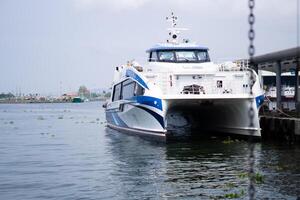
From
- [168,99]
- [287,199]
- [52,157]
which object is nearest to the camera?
[287,199]

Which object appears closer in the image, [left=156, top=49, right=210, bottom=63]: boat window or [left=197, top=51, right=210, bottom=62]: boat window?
[left=156, top=49, right=210, bottom=63]: boat window

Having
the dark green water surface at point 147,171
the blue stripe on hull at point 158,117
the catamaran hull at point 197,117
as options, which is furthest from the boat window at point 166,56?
the dark green water surface at point 147,171

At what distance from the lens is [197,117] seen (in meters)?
30.1

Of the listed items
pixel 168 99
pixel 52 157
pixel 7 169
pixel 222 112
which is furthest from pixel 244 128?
pixel 7 169

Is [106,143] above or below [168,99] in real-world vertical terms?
below

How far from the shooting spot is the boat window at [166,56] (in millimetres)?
25062

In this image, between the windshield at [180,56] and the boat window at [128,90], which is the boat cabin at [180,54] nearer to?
the windshield at [180,56]

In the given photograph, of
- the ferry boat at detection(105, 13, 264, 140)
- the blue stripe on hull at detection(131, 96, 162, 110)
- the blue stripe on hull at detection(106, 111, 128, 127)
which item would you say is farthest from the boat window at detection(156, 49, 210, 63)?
the blue stripe on hull at detection(106, 111, 128, 127)

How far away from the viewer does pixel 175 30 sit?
97.0 feet

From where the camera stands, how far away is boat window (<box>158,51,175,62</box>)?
25.1m

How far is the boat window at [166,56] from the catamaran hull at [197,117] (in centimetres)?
256

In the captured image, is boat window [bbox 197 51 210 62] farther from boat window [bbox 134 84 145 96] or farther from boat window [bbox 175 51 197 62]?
boat window [bbox 134 84 145 96]

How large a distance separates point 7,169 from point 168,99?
7.86 meters

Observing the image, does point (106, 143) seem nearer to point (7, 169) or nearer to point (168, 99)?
point (168, 99)
